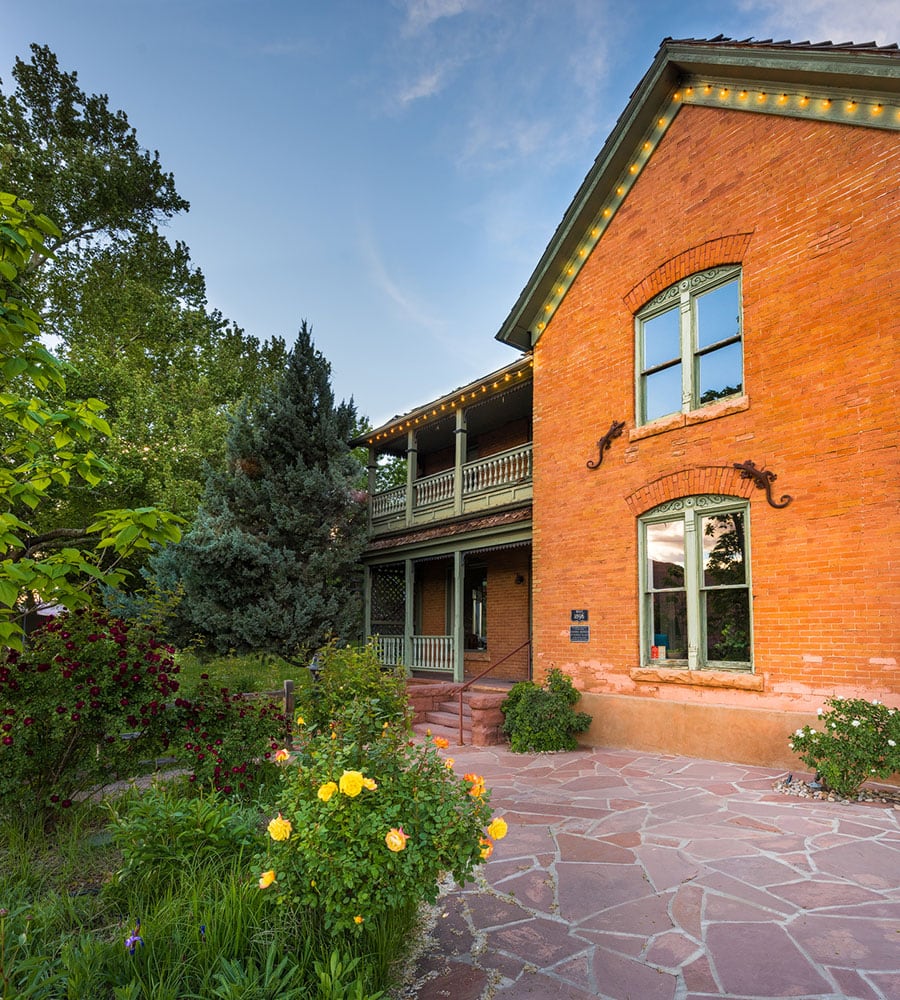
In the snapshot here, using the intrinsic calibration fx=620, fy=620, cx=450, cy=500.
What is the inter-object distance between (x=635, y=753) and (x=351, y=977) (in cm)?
636

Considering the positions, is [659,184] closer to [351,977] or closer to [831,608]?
[831,608]

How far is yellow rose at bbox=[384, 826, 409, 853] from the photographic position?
2.49 m

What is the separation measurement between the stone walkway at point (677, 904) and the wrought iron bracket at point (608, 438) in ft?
15.4

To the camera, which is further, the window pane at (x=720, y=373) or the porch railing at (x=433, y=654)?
the porch railing at (x=433, y=654)

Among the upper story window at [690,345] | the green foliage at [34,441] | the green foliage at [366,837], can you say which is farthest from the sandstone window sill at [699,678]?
the green foliage at [34,441]

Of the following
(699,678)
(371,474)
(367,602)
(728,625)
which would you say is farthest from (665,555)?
(371,474)

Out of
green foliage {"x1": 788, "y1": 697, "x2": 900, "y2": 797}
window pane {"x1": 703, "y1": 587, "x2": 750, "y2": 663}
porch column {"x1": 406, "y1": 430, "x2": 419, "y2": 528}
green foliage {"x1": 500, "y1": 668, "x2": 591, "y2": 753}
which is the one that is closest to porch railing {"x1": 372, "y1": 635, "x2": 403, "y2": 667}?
porch column {"x1": 406, "y1": 430, "x2": 419, "y2": 528}

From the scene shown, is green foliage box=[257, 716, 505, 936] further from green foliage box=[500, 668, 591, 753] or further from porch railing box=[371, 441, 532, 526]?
porch railing box=[371, 441, 532, 526]

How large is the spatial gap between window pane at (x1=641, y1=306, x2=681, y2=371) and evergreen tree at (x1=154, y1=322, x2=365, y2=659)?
8767 mm

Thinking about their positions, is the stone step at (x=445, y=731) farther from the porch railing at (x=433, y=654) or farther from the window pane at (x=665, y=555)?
the window pane at (x=665, y=555)

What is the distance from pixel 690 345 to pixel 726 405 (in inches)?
44.9

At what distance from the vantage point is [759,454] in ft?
24.5

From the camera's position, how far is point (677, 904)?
370cm

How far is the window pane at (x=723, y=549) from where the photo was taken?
7703 mm
